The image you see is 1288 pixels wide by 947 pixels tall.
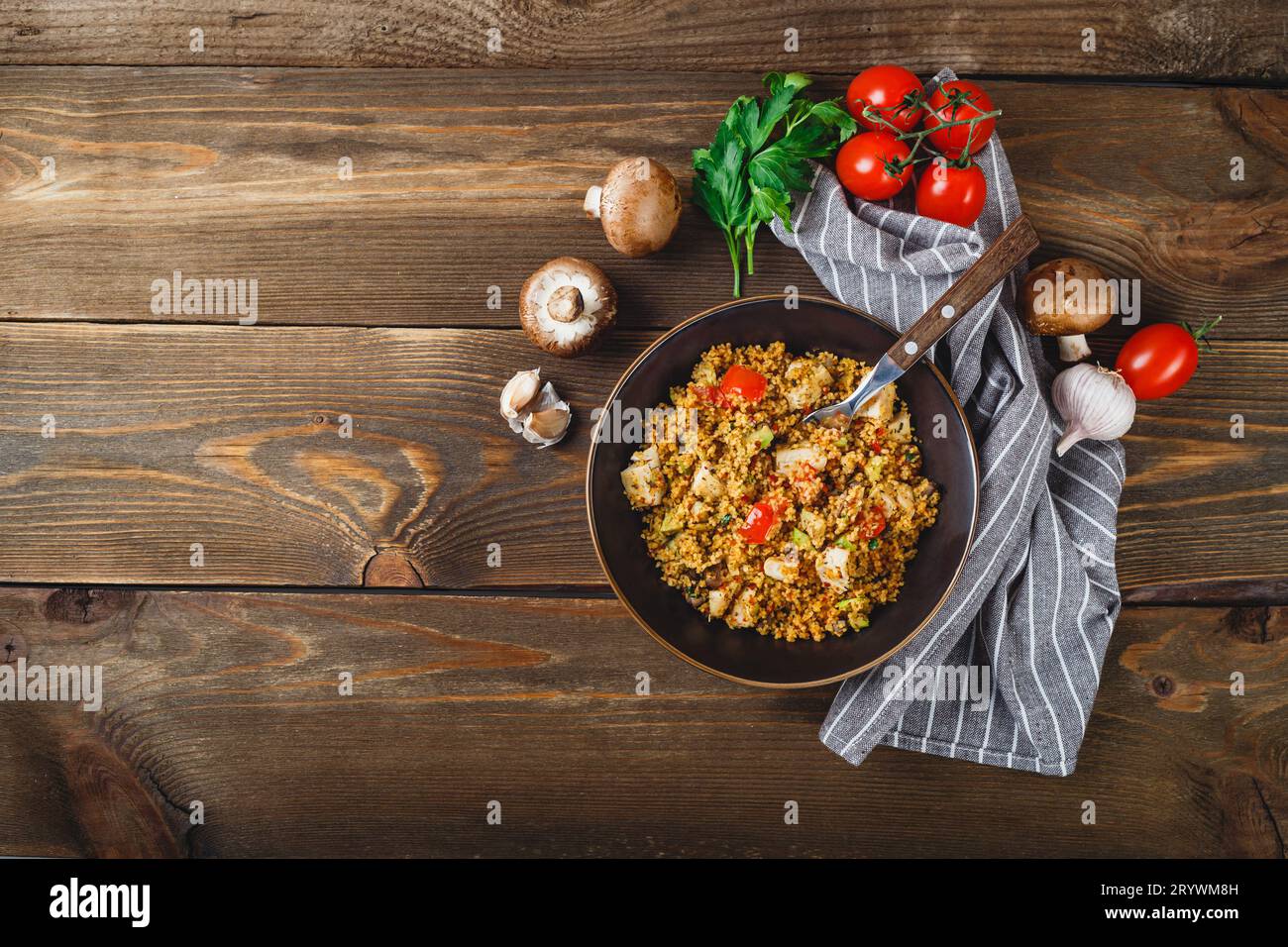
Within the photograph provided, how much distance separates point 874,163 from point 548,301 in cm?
88

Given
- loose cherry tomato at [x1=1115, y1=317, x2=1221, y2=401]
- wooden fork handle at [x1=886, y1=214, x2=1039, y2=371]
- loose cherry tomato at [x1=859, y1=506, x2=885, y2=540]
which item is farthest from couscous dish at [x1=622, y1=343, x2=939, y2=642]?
loose cherry tomato at [x1=1115, y1=317, x2=1221, y2=401]

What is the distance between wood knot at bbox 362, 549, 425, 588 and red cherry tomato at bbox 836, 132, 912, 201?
1.55 meters

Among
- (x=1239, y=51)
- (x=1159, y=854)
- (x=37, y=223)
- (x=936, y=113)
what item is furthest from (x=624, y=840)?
(x=1239, y=51)

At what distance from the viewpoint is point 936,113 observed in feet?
6.64

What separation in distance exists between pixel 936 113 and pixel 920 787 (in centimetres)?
178

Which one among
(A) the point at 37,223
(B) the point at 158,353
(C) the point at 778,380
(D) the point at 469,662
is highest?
(A) the point at 37,223

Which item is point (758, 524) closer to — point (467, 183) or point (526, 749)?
point (526, 749)

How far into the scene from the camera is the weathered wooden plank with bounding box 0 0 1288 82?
2.23 metres

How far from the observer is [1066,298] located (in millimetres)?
2062

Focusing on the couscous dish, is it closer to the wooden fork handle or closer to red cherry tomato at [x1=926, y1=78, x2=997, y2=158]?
the wooden fork handle

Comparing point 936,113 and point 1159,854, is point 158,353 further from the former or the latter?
point 1159,854

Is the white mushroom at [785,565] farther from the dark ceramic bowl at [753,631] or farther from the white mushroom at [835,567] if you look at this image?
the dark ceramic bowl at [753,631]

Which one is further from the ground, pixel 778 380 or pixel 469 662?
pixel 778 380

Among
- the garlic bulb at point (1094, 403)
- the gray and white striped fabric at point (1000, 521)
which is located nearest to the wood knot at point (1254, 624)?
the gray and white striped fabric at point (1000, 521)
